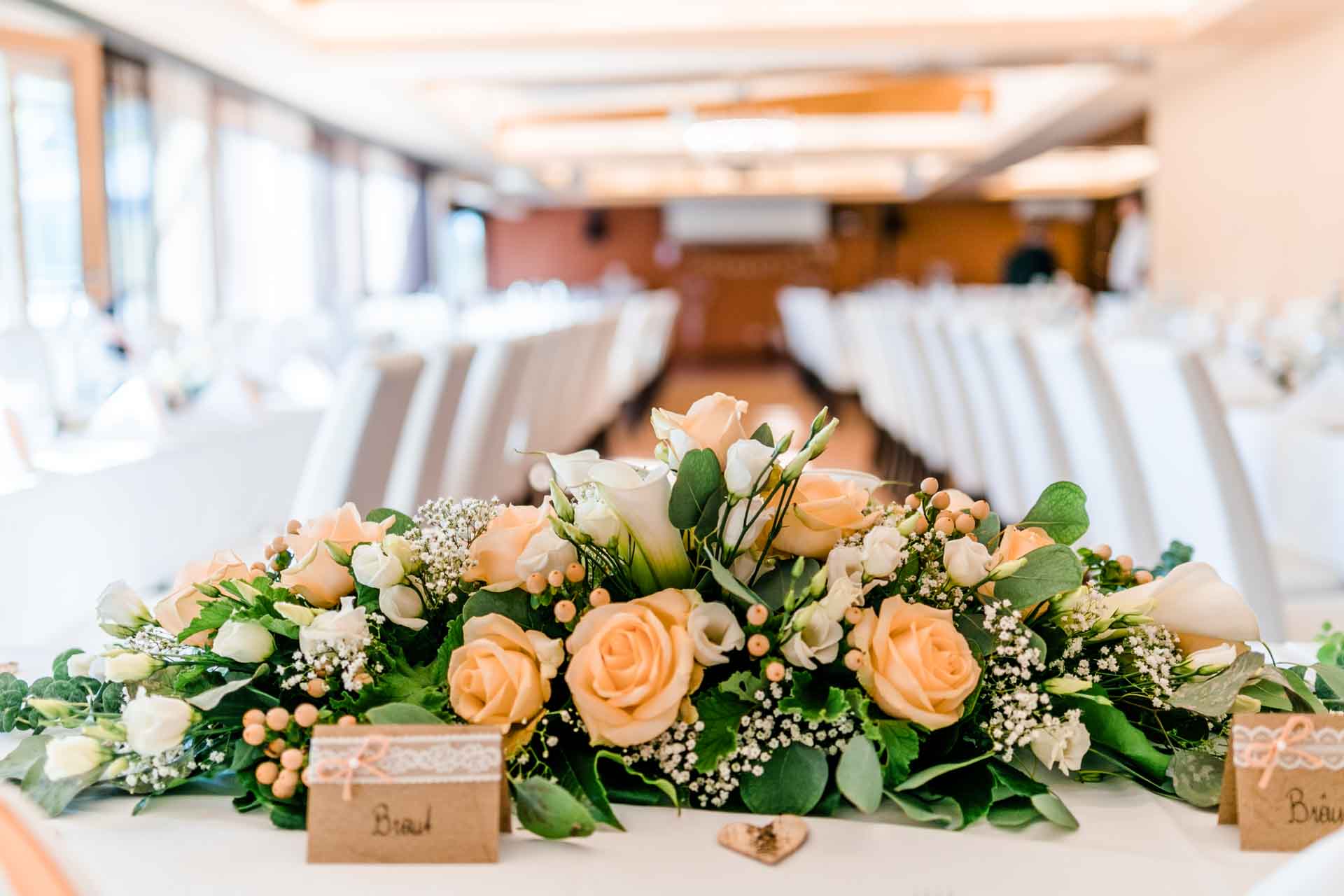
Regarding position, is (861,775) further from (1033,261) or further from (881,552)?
(1033,261)

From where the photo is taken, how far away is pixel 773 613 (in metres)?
0.90

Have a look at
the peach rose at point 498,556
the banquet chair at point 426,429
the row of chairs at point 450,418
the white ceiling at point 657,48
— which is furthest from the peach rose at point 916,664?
the white ceiling at point 657,48

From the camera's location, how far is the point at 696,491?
2.88 ft

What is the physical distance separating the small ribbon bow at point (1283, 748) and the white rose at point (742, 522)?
0.35 meters

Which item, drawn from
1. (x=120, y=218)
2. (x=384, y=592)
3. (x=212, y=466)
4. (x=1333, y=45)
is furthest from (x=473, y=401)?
(x=1333, y=45)

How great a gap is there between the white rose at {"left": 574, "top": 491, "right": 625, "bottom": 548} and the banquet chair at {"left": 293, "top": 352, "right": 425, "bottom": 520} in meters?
1.70

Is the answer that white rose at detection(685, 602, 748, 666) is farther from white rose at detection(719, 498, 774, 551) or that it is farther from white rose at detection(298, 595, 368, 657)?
white rose at detection(298, 595, 368, 657)

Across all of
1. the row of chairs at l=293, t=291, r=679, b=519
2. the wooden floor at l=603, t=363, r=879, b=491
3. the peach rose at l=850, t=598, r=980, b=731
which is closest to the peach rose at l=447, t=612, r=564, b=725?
the peach rose at l=850, t=598, r=980, b=731

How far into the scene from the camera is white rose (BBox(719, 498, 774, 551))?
0.90 m

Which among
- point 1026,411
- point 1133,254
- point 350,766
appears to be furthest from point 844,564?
point 1133,254

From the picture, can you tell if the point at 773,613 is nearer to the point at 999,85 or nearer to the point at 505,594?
the point at 505,594

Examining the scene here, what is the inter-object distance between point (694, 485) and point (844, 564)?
123 millimetres

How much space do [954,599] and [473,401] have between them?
9.86 feet

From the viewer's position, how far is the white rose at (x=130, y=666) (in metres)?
0.90
